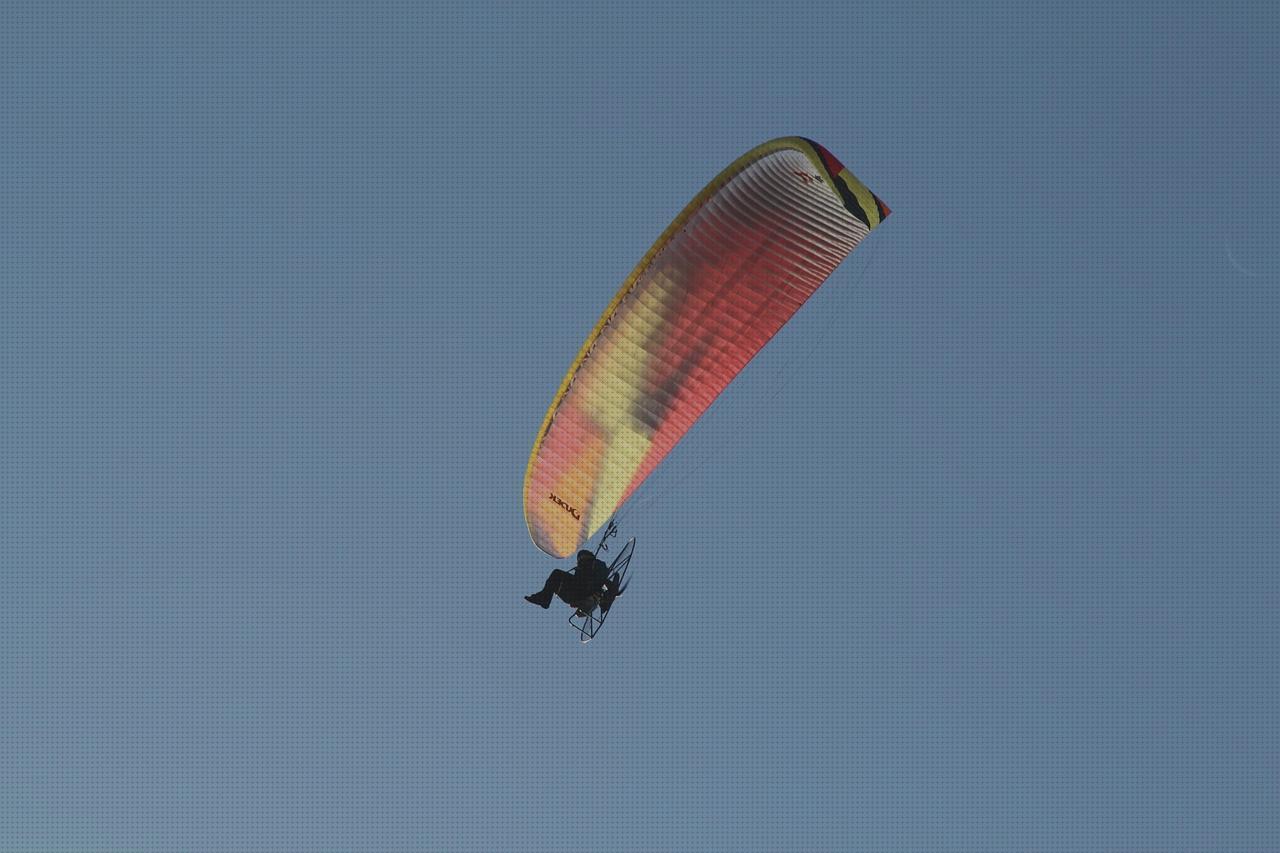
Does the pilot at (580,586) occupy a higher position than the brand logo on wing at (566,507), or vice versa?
the brand logo on wing at (566,507)

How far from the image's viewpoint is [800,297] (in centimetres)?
4806

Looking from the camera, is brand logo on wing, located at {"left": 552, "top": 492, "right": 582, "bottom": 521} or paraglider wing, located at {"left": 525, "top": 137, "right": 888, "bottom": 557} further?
brand logo on wing, located at {"left": 552, "top": 492, "right": 582, "bottom": 521}

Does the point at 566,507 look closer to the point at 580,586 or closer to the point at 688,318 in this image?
the point at 580,586

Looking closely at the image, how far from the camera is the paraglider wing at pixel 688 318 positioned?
45062 millimetres

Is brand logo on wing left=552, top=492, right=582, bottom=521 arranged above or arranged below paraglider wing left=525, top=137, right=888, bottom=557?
below

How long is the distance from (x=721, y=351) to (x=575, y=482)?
541 centimetres

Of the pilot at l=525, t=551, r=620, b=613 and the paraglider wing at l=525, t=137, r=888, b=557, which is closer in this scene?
the paraglider wing at l=525, t=137, r=888, b=557

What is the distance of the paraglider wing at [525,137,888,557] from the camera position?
45.1 metres

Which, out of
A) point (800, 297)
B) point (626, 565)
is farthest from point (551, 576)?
point (800, 297)

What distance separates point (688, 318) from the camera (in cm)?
4778

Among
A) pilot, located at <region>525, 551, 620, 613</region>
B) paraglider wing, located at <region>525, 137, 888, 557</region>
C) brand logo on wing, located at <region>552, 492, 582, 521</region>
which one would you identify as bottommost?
pilot, located at <region>525, 551, 620, 613</region>

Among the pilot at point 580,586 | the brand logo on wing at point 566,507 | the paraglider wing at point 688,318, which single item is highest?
the paraglider wing at point 688,318

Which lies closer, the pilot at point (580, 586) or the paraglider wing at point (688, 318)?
the paraglider wing at point (688, 318)

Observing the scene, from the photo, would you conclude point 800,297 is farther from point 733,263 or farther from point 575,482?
point 575,482
